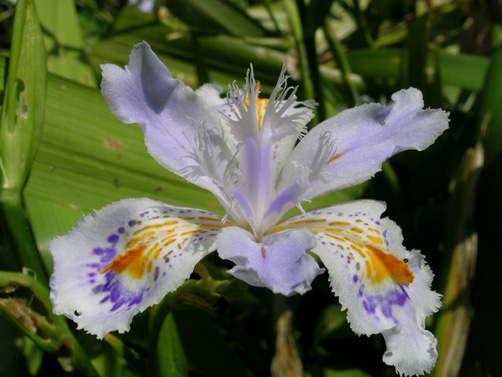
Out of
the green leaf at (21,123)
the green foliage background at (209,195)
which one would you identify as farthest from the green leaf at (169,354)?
the green leaf at (21,123)

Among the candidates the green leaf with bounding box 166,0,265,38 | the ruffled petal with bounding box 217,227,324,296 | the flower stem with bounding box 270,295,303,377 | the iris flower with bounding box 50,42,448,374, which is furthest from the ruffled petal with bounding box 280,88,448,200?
the green leaf with bounding box 166,0,265,38

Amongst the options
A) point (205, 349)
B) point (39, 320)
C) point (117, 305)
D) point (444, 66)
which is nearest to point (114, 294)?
point (117, 305)

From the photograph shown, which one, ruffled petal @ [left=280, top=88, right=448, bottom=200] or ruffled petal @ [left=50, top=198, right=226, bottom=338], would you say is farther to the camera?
ruffled petal @ [left=280, top=88, right=448, bottom=200]

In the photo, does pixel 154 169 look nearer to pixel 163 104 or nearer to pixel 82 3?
pixel 163 104

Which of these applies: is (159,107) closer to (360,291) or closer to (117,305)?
(117,305)

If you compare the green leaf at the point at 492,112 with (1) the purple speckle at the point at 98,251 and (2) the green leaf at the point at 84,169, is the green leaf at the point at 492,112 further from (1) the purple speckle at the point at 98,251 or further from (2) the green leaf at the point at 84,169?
(1) the purple speckle at the point at 98,251

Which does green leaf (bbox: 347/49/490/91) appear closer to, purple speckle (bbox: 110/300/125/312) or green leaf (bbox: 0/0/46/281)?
green leaf (bbox: 0/0/46/281)
